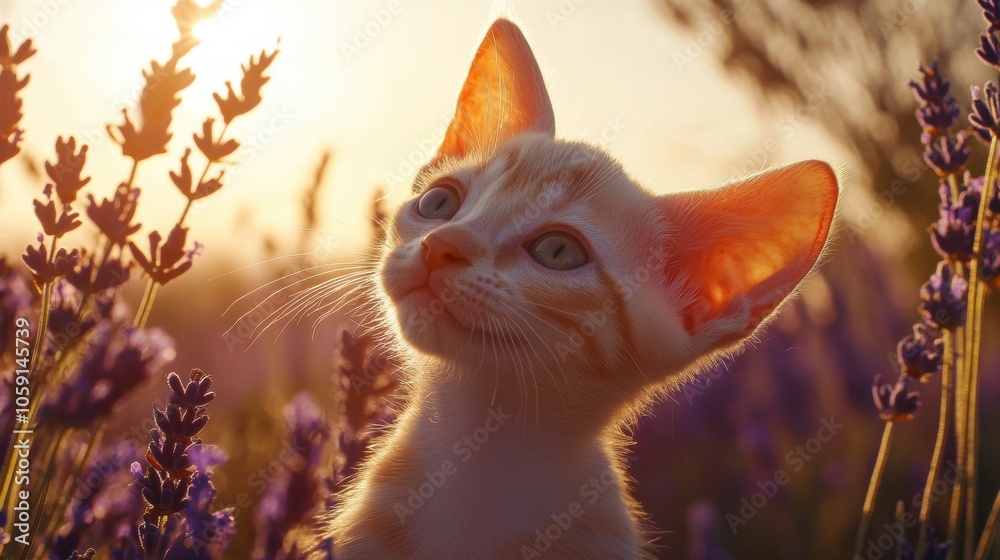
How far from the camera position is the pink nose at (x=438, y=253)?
1303 millimetres

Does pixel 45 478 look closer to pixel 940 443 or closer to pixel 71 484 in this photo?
pixel 71 484

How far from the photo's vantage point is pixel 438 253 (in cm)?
131

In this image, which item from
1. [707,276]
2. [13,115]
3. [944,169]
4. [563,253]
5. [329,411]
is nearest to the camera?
[13,115]

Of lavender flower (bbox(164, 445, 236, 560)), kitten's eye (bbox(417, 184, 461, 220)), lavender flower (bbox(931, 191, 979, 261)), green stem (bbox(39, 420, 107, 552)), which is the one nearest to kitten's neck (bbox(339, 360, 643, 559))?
lavender flower (bbox(164, 445, 236, 560))

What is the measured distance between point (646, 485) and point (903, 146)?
306cm

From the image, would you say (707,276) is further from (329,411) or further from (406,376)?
(329,411)

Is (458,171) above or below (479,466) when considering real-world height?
above

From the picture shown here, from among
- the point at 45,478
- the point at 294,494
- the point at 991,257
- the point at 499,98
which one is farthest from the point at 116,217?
the point at 991,257

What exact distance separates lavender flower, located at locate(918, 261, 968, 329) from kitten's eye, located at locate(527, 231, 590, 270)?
0.71m

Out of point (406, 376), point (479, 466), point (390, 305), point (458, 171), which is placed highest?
point (458, 171)

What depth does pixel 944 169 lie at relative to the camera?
162cm

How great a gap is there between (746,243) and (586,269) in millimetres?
322

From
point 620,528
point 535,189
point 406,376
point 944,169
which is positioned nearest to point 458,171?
point 535,189

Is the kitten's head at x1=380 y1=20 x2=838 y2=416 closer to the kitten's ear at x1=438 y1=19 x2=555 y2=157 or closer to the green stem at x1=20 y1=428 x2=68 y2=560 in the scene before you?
the kitten's ear at x1=438 y1=19 x2=555 y2=157
